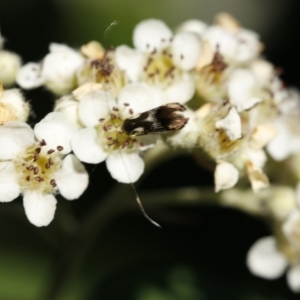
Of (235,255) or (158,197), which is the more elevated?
(158,197)

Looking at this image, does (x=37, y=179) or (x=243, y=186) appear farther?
(x=243, y=186)

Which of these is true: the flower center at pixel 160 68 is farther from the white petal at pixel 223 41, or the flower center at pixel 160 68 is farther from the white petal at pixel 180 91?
the white petal at pixel 223 41

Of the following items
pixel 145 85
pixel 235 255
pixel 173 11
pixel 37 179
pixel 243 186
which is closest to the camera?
pixel 37 179

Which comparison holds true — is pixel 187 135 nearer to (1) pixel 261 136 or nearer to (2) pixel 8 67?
(1) pixel 261 136

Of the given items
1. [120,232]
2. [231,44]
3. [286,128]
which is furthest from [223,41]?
[120,232]

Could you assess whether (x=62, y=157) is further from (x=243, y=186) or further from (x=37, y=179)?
(x=243, y=186)

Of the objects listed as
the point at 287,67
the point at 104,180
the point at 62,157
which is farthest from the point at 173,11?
the point at 62,157

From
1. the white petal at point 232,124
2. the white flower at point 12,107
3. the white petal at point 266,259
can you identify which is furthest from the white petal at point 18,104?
the white petal at point 266,259
